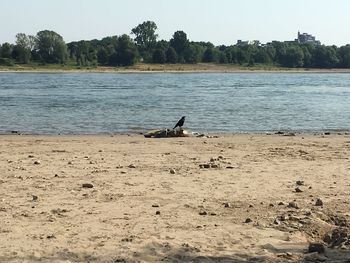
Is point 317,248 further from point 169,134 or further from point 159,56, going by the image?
point 159,56

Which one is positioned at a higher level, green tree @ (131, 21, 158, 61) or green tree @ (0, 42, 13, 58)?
green tree @ (131, 21, 158, 61)

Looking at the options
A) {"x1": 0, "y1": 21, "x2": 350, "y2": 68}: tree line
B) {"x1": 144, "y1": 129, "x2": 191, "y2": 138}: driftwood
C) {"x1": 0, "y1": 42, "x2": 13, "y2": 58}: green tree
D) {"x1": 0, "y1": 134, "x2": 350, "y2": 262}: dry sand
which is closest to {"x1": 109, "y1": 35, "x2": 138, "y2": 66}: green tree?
{"x1": 0, "y1": 21, "x2": 350, "y2": 68}: tree line

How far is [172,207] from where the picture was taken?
826 centimetres

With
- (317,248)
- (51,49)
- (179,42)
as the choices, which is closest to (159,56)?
(179,42)

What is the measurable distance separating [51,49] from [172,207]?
136m

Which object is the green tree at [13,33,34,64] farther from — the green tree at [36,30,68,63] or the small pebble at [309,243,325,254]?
the small pebble at [309,243,325,254]

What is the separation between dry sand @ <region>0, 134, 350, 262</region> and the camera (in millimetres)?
6516

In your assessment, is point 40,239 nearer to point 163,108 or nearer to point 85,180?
point 85,180

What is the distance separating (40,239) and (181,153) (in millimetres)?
7364

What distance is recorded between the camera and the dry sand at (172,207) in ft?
21.4

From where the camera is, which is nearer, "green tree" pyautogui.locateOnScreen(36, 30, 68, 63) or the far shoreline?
the far shoreline

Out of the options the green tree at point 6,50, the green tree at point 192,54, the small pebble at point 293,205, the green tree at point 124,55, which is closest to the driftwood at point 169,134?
the small pebble at point 293,205

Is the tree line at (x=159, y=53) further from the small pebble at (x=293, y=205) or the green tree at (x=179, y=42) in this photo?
the small pebble at (x=293, y=205)

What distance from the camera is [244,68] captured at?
5669 inches
